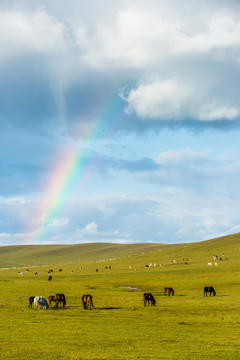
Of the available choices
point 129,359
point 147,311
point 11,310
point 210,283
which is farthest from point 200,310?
point 210,283

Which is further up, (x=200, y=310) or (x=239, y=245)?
(x=239, y=245)

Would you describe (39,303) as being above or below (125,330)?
above

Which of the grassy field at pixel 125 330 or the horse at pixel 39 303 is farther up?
the horse at pixel 39 303

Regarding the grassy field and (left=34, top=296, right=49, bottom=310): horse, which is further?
(left=34, top=296, right=49, bottom=310): horse

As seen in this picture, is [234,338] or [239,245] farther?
[239,245]

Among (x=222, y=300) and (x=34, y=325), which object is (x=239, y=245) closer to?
(x=222, y=300)

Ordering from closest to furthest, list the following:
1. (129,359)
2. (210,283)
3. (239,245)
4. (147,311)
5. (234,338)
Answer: (129,359), (234,338), (147,311), (210,283), (239,245)

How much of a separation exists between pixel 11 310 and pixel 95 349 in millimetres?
19435

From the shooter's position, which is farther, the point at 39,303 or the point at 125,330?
the point at 39,303

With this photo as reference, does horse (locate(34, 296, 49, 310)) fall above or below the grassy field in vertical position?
above

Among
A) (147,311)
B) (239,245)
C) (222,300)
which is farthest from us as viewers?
(239,245)

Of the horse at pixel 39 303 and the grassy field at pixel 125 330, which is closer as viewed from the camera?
the grassy field at pixel 125 330

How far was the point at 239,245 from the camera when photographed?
468 ft

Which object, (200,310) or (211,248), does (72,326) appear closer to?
(200,310)
